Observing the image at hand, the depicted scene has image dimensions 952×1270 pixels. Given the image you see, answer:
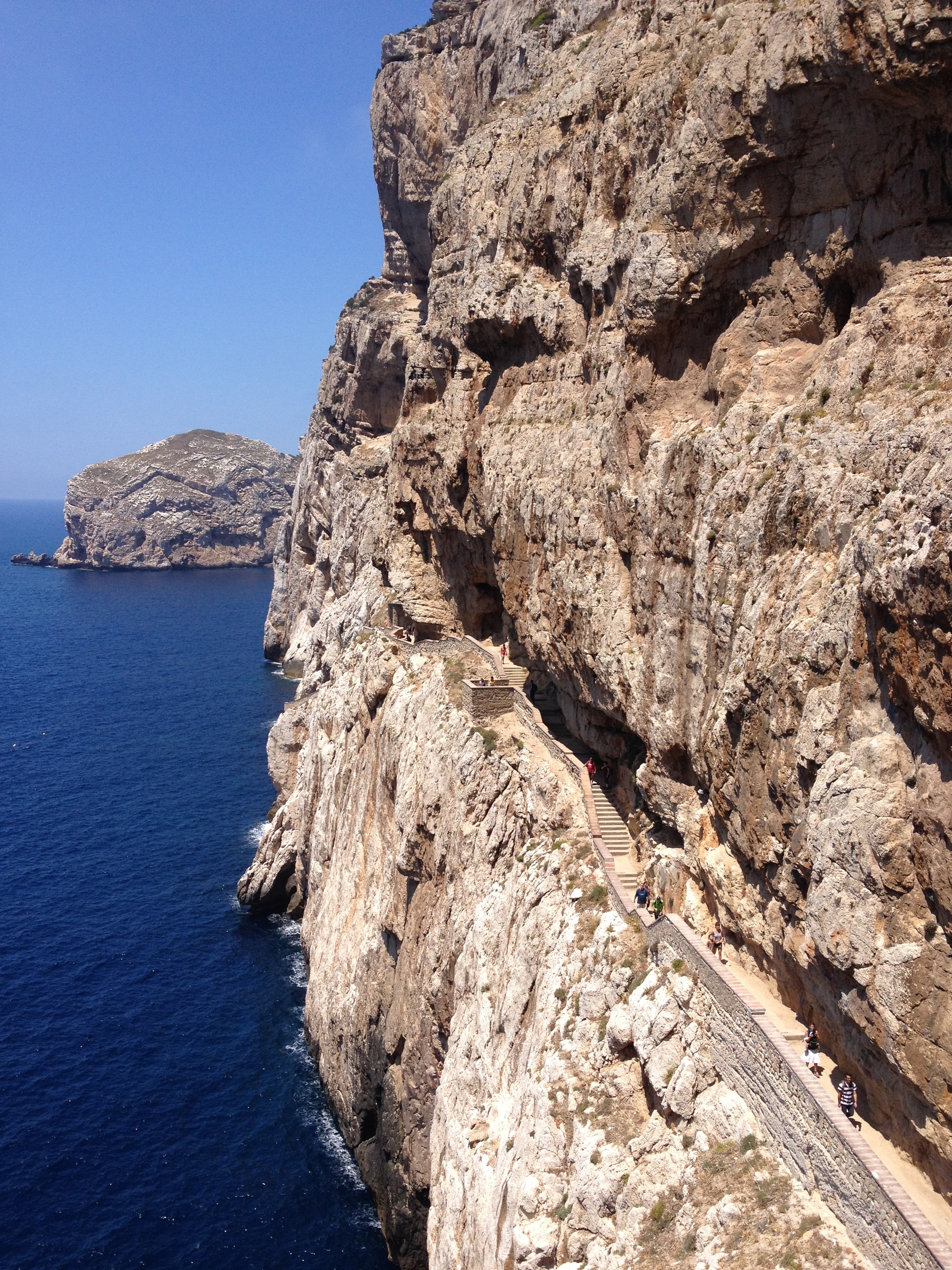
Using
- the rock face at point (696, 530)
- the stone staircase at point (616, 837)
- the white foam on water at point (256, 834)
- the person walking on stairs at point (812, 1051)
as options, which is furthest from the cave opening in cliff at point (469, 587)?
the person walking on stairs at point (812, 1051)

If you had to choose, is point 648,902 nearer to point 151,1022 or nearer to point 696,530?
point 696,530

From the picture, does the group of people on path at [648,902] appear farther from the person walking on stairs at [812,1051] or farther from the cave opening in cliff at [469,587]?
the cave opening in cliff at [469,587]

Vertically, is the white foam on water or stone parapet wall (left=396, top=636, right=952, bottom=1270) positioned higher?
stone parapet wall (left=396, top=636, right=952, bottom=1270)

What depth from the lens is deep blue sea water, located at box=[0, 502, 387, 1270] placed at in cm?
4003

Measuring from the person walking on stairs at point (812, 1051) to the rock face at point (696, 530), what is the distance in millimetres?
316

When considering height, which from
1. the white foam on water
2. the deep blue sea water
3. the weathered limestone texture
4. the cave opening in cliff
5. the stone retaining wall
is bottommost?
the deep blue sea water

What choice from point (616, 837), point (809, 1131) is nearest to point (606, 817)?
point (616, 837)

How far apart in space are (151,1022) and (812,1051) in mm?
40837

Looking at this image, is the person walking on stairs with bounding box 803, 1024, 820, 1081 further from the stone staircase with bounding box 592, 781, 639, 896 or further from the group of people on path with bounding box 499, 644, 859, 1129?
the stone staircase with bounding box 592, 781, 639, 896

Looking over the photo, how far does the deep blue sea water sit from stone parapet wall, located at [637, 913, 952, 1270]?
2426 centimetres

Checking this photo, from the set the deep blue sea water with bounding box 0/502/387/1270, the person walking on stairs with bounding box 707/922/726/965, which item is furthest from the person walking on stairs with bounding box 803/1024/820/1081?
the deep blue sea water with bounding box 0/502/387/1270

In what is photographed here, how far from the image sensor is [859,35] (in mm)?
22797

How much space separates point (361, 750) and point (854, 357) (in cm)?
3470

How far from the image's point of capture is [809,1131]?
744 inches
